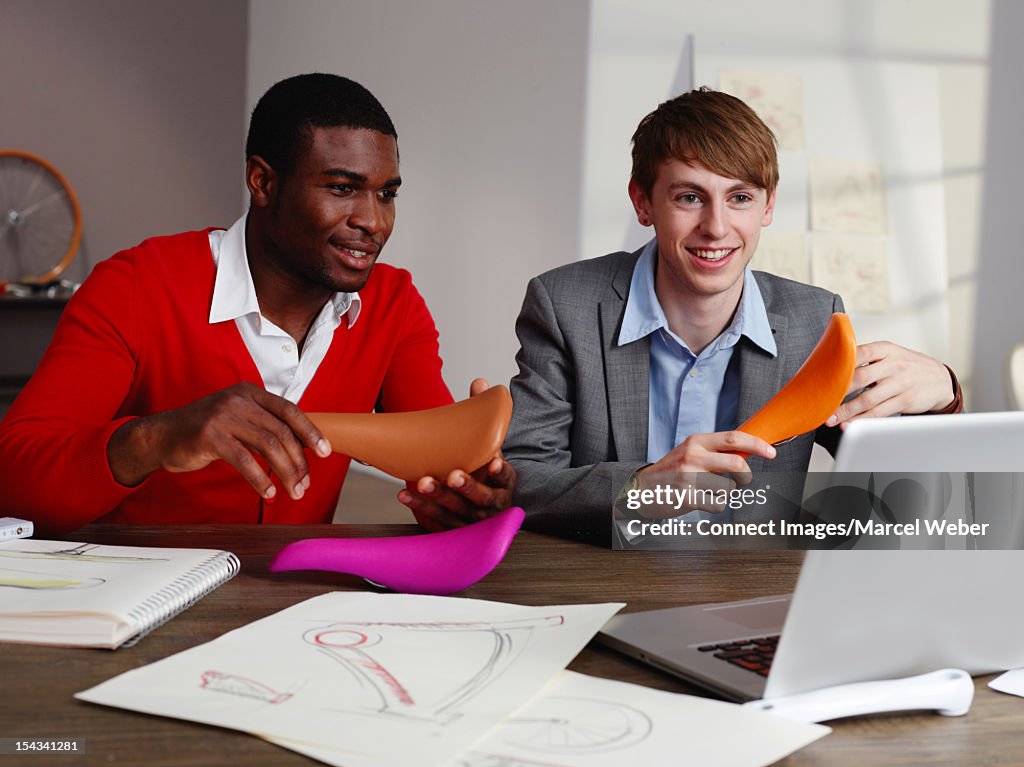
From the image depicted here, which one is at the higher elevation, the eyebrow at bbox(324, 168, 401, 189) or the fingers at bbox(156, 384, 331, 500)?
the eyebrow at bbox(324, 168, 401, 189)

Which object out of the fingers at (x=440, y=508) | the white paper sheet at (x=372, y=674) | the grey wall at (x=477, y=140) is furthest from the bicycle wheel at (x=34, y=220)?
the white paper sheet at (x=372, y=674)

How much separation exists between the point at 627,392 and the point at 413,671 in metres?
0.94

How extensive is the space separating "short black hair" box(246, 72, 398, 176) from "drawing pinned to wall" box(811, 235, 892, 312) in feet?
9.49

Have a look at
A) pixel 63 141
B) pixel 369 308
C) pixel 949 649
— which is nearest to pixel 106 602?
pixel 949 649

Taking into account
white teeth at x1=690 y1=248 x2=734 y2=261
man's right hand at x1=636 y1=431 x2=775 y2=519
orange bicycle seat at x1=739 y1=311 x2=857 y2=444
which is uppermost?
white teeth at x1=690 y1=248 x2=734 y2=261

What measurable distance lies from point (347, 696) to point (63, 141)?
5.65m

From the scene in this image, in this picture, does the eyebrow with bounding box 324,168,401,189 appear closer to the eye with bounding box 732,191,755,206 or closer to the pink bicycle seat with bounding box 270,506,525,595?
the eye with bounding box 732,191,755,206

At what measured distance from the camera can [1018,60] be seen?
4430mm

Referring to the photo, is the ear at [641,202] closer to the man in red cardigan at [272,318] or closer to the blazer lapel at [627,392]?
the blazer lapel at [627,392]

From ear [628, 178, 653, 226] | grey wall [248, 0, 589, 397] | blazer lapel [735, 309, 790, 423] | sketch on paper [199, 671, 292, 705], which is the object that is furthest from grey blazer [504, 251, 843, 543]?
grey wall [248, 0, 589, 397]

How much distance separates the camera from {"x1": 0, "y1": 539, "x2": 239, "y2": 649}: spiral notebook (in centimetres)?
83

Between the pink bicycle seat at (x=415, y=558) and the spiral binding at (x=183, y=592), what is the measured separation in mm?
48

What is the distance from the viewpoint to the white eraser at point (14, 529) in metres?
1.13

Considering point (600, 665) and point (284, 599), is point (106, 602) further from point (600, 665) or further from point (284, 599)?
point (600, 665)
